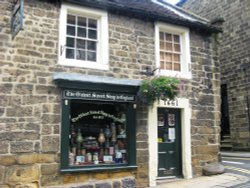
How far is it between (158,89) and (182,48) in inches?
100

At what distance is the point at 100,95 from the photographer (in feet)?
28.9

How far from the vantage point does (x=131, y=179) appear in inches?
352

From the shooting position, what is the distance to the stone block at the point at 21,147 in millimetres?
7633

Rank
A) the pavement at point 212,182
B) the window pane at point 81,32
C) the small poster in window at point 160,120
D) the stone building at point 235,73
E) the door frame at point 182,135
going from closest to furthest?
the pavement at point 212,182
the window pane at point 81,32
the door frame at point 182,135
the small poster in window at point 160,120
the stone building at point 235,73

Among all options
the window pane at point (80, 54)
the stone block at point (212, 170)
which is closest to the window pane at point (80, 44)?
the window pane at point (80, 54)

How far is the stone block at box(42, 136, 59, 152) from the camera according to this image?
26.2 ft

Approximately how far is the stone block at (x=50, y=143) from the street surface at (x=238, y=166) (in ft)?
A: 15.5

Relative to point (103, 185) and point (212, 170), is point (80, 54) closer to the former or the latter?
point (103, 185)

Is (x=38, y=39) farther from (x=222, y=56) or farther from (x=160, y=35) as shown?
(x=222, y=56)

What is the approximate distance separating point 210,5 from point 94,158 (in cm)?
1288

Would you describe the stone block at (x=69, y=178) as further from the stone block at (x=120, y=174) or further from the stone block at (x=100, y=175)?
the stone block at (x=120, y=174)

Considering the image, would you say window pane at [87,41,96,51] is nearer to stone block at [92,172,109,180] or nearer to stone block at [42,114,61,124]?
stone block at [42,114,61,124]

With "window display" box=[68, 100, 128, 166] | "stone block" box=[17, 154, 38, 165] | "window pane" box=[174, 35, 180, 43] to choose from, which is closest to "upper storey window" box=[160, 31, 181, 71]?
"window pane" box=[174, 35, 180, 43]

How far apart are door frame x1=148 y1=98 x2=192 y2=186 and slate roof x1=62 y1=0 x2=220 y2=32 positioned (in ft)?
8.16
